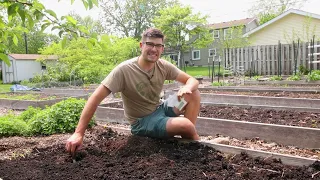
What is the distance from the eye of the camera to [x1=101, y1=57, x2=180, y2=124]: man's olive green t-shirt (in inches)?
111

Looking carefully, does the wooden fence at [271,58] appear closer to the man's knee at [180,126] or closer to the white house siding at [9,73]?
the man's knee at [180,126]

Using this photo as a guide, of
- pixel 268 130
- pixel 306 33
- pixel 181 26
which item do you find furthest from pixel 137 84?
pixel 181 26

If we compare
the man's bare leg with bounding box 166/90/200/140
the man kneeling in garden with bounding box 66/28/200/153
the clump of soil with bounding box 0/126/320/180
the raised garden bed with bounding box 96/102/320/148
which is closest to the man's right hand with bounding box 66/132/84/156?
the man kneeling in garden with bounding box 66/28/200/153

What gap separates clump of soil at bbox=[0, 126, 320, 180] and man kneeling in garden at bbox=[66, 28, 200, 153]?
0.55ft

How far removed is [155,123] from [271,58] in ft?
47.1

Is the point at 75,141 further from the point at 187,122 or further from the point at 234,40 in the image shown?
the point at 234,40

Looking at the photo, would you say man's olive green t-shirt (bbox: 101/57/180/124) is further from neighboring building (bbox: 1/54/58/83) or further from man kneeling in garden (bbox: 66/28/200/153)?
neighboring building (bbox: 1/54/58/83)

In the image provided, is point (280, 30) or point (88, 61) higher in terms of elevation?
point (280, 30)

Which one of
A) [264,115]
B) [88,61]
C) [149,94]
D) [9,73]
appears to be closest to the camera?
[149,94]

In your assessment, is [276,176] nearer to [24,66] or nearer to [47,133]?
[47,133]

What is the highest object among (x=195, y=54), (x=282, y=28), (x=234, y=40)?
(x=282, y=28)

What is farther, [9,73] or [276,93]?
[9,73]

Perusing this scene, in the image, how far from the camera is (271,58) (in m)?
15.8

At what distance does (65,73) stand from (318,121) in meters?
15.6
